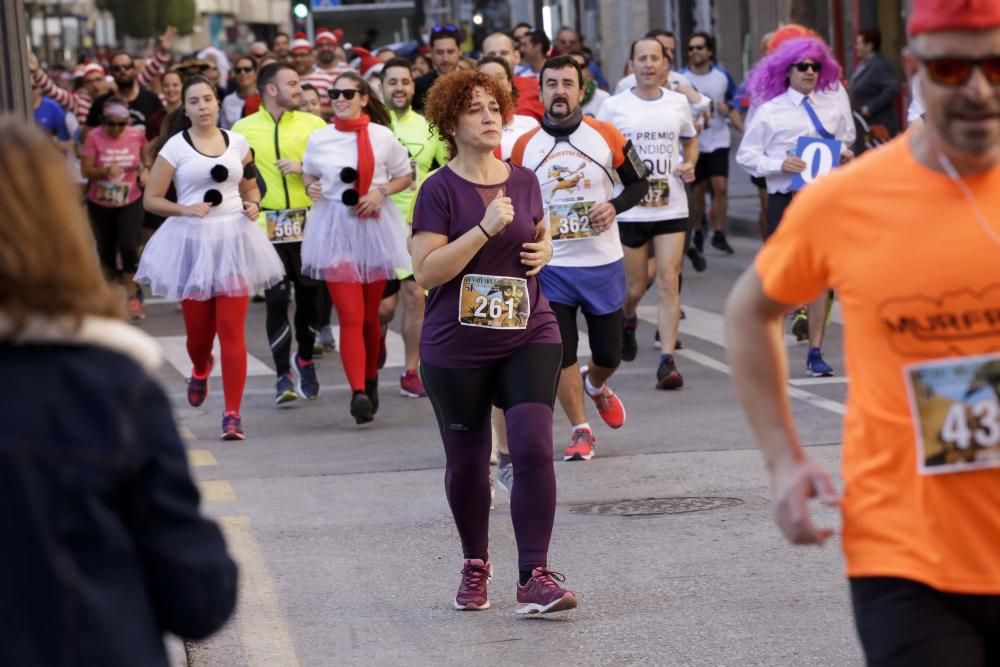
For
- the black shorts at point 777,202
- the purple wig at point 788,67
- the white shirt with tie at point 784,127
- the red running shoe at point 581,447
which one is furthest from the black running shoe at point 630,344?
the red running shoe at point 581,447

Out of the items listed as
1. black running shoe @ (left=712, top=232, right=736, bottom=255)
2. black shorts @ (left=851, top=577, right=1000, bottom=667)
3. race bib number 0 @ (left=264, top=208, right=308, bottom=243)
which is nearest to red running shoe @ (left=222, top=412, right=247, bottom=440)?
race bib number 0 @ (left=264, top=208, right=308, bottom=243)

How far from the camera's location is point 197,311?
36.0 ft

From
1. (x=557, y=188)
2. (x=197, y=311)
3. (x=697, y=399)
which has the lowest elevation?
(x=697, y=399)

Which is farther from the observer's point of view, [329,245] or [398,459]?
[329,245]

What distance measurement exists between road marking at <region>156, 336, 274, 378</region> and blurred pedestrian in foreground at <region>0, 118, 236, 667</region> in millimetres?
10317

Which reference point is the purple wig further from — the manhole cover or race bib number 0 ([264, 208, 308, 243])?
the manhole cover

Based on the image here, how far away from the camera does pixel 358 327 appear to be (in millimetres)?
11273

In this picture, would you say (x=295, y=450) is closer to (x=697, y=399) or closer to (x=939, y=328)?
(x=697, y=399)

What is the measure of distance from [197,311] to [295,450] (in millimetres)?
1066

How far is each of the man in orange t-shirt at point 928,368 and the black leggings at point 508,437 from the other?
3148 mm

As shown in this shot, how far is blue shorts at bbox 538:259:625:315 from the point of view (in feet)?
31.1

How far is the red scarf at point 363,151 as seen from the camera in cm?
1147

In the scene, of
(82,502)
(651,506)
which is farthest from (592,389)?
(82,502)

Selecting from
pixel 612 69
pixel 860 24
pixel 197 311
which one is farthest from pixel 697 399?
pixel 612 69
